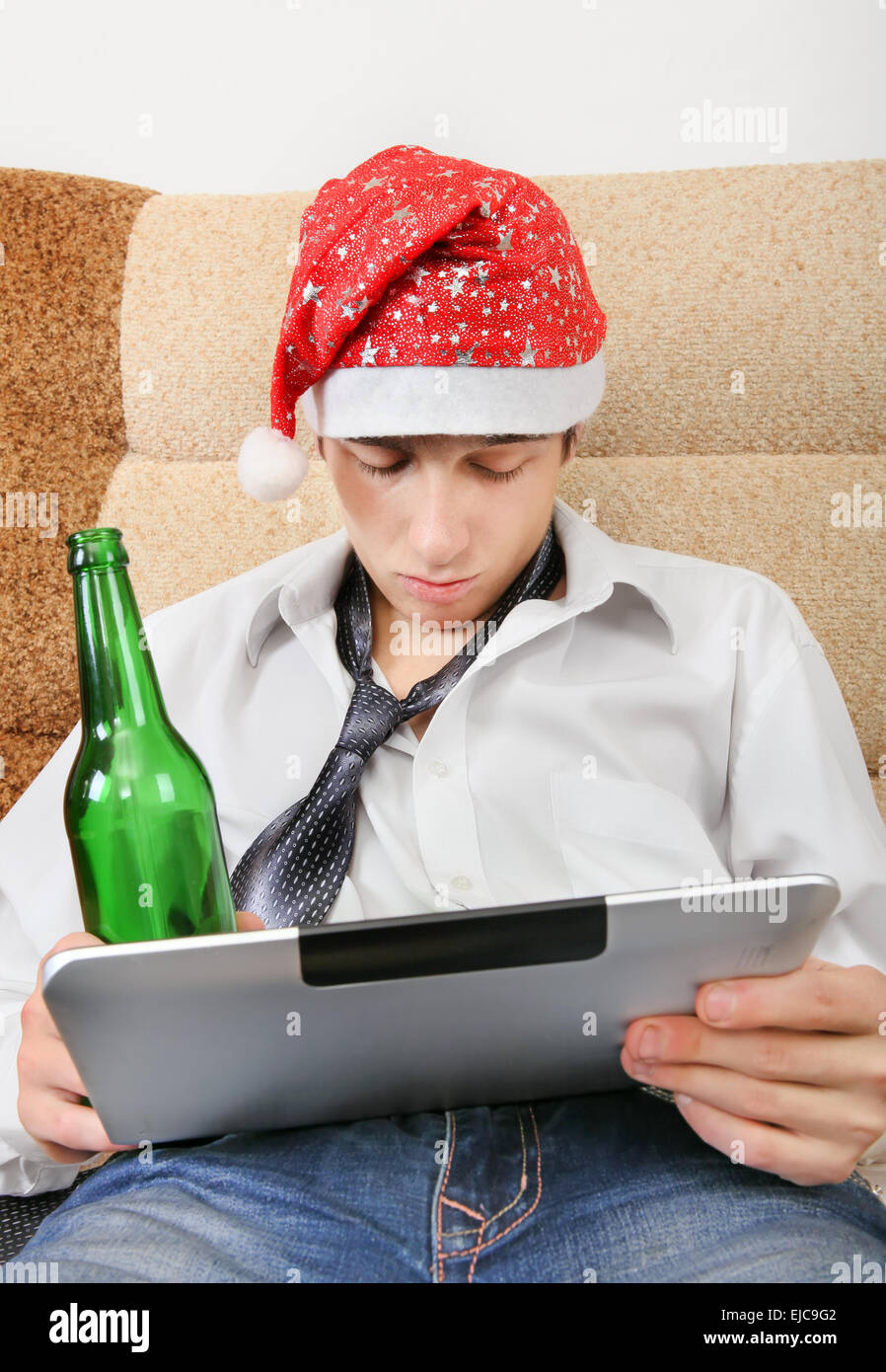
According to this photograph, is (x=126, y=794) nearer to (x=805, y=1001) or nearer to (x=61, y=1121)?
(x=61, y=1121)

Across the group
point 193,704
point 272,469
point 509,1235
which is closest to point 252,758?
point 193,704

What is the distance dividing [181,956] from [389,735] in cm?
47

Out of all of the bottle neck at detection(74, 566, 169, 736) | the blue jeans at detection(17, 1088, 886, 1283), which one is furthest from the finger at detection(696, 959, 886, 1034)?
the bottle neck at detection(74, 566, 169, 736)

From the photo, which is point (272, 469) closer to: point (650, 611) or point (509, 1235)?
point (650, 611)

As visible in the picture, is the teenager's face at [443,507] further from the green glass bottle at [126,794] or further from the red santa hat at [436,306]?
the green glass bottle at [126,794]

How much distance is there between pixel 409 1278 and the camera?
1.91 ft

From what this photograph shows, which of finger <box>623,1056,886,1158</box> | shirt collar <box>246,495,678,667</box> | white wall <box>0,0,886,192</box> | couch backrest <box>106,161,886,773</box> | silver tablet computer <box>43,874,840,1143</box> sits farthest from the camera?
white wall <box>0,0,886,192</box>

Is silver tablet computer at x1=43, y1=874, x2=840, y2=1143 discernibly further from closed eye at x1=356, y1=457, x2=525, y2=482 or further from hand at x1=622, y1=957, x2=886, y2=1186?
closed eye at x1=356, y1=457, x2=525, y2=482

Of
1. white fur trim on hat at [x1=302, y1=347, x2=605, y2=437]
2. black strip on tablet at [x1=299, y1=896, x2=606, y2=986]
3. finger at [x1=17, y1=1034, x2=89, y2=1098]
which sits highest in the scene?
white fur trim on hat at [x1=302, y1=347, x2=605, y2=437]

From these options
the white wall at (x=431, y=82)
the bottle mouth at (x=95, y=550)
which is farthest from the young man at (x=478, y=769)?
the white wall at (x=431, y=82)

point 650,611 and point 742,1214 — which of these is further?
point 650,611

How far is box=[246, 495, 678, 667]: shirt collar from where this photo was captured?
99 cm

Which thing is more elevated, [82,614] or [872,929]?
[82,614]

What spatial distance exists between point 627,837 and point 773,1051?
0.32 meters
